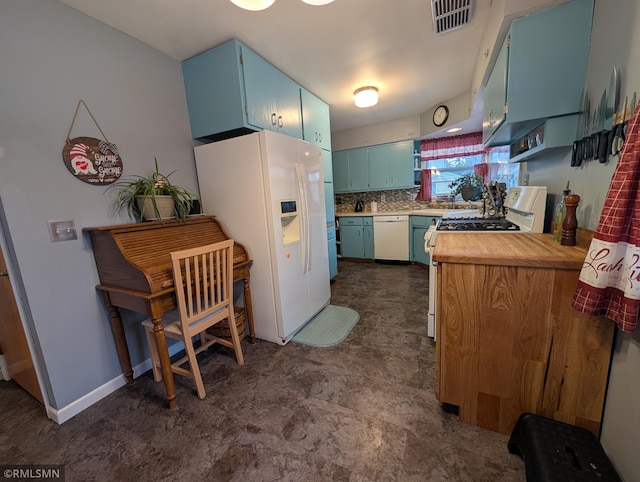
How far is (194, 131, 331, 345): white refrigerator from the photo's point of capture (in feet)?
6.48

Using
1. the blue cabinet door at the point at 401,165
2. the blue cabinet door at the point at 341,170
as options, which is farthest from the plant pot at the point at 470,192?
the blue cabinet door at the point at 341,170

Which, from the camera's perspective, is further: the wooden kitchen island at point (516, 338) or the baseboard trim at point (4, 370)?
the baseboard trim at point (4, 370)

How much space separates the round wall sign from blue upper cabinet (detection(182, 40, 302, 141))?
72cm

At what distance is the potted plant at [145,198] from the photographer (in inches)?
68.5

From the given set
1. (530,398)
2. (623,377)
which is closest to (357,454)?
(530,398)

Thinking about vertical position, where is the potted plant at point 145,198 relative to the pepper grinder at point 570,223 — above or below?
above

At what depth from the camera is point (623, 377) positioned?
0.96 metres

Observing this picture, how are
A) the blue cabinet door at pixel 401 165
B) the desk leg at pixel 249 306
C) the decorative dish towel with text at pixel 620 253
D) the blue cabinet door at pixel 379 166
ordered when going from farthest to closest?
the blue cabinet door at pixel 379 166
the blue cabinet door at pixel 401 165
the desk leg at pixel 249 306
the decorative dish towel with text at pixel 620 253

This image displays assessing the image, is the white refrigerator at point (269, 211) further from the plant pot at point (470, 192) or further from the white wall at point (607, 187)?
the plant pot at point (470, 192)

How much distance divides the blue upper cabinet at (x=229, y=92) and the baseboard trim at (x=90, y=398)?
6.41 feet

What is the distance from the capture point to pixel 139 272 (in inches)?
56.4

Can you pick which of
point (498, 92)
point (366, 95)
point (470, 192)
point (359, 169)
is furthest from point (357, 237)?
point (498, 92)

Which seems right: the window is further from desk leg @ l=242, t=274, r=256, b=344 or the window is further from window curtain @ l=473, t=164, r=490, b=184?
desk leg @ l=242, t=274, r=256, b=344

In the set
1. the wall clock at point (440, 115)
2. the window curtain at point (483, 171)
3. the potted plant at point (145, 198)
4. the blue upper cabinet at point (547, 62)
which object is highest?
the wall clock at point (440, 115)
